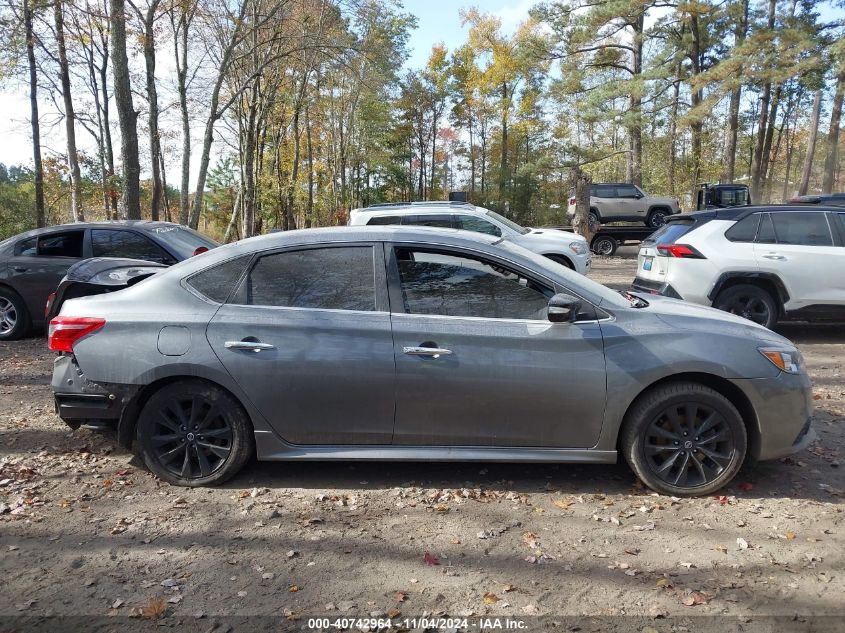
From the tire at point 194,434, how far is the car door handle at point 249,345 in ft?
1.01

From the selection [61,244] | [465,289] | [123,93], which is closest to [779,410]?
[465,289]

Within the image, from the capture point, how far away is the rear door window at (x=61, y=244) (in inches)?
348

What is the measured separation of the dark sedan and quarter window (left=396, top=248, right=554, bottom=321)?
5.54 m

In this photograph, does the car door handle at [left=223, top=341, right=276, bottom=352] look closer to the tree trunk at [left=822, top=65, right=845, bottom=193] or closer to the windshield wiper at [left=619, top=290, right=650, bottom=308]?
the windshield wiper at [left=619, top=290, right=650, bottom=308]

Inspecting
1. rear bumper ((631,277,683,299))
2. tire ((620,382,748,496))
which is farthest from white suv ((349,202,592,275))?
tire ((620,382,748,496))

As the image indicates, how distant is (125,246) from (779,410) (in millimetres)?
7940

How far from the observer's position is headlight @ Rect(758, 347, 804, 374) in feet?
12.9

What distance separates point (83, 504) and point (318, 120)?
36.3 meters

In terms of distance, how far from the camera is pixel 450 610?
2.89 m

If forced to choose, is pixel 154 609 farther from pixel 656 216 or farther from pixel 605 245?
pixel 656 216

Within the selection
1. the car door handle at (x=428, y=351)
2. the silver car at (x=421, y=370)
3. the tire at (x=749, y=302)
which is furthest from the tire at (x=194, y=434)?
the tire at (x=749, y=302)

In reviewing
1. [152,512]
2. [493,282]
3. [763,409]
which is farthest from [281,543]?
[763,409]

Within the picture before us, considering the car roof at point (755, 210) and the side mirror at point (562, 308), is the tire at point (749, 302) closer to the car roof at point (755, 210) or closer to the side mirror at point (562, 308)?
the car roof at point (755, 210)

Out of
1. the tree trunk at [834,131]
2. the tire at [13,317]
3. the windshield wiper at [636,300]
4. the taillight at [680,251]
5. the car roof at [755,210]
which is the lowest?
the tire at [13,317]
